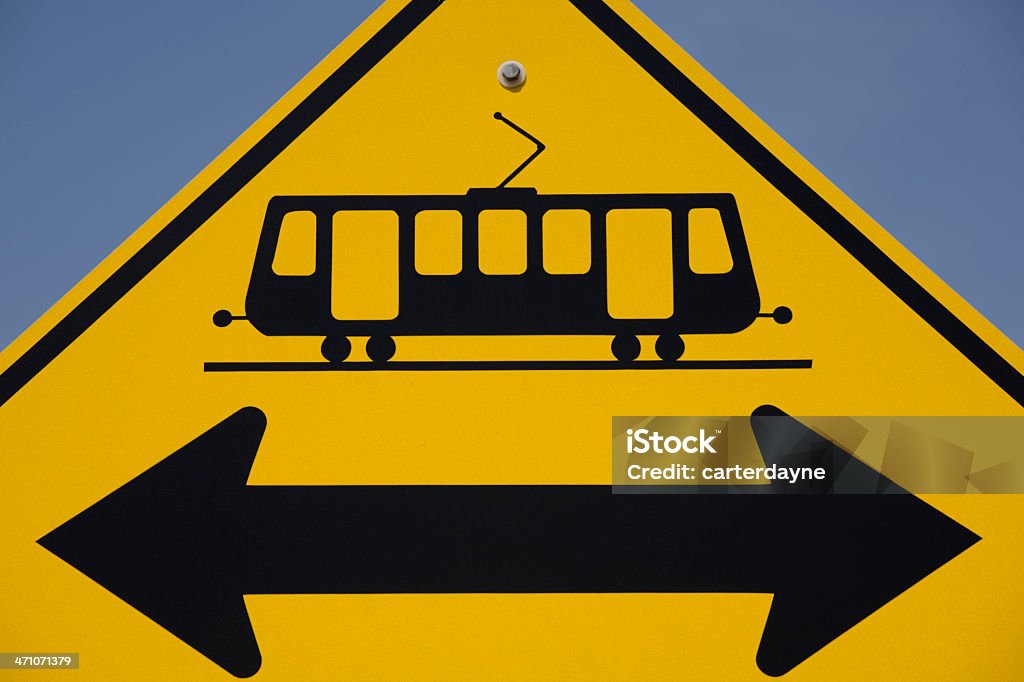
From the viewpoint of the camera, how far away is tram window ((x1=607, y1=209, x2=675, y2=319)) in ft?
6.16

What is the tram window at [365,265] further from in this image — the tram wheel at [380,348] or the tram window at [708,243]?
the tram window at [708,243]

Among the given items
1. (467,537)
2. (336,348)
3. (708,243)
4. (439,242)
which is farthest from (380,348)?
(708,243)

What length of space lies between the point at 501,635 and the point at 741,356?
78 cm

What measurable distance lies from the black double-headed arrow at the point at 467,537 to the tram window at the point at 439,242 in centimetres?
48

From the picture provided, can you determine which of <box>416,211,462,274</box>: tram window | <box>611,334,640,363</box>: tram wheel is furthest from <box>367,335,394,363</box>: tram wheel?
<box>611,334,640,363</box>: tram wheel

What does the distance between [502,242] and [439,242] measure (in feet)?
0.46

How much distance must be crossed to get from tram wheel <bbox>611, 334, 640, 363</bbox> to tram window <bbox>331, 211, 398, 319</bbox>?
1.60ft

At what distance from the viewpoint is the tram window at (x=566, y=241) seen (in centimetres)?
190

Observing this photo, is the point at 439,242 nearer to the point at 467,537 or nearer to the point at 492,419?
the point at 492,419

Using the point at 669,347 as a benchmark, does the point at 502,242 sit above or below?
above

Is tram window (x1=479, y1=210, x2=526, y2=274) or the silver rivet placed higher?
the silver rivet

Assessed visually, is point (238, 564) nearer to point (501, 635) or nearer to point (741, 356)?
point (501, 635)

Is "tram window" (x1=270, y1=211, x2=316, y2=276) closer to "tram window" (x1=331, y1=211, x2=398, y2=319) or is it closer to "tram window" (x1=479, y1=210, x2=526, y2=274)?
"tram window" (x1=331, y1=211, x2=398, y2=319)

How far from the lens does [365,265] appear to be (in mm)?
1897
